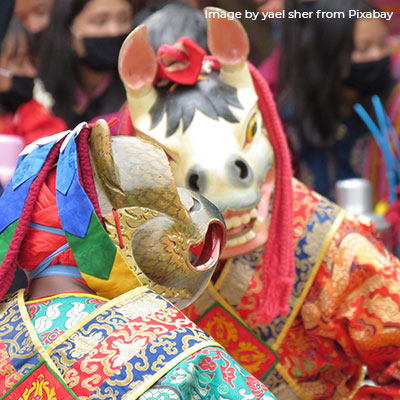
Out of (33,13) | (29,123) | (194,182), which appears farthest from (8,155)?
(33,13)

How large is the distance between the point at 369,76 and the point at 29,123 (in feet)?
5.04

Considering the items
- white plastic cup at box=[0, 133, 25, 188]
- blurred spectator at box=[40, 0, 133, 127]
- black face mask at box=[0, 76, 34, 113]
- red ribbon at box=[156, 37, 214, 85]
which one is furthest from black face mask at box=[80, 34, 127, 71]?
red ribbon at box=[156, 37, 214, 85]

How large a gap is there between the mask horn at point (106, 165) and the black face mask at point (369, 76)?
2480 millimetres

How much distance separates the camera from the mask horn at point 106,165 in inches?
46.1

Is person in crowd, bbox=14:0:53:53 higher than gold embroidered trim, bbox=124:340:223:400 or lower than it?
higher

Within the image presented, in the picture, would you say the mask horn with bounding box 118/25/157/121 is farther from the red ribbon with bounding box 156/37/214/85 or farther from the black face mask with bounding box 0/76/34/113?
the black face mask with bounding box 0/76/34/113

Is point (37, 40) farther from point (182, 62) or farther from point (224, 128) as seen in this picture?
point (224, 128)

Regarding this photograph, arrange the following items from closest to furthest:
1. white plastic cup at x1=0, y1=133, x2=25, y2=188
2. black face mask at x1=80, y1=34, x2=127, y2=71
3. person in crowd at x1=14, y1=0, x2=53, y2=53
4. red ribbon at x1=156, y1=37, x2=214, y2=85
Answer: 1. red ribbon at x1=156, y1=37, x2=214, y2=85
2. white plastic cup at x1=0, y1=133, x2=25, y2=188
3. black face mask at x1=80, y1=34, x2=127, y2=71
4. person in crowd at x1=14, y1=0, x2=53, y2=53

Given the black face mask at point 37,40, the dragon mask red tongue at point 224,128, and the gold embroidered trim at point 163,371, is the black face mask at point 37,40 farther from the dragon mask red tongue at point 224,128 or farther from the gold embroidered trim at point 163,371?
the gold embroidered trim at point 163,371

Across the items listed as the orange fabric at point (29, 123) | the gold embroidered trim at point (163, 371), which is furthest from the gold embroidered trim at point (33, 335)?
the orange fabric at point (29, 123)

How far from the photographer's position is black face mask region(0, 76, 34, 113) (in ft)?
9.34

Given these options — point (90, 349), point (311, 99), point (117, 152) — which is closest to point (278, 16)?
point (311, 99)

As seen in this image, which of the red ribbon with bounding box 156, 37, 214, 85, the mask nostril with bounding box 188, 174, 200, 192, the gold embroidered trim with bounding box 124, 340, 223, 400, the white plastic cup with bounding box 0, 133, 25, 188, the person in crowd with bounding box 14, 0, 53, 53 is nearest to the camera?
the gold embroidered trim with bounding box 124, 340, 223, 400

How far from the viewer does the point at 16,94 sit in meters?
2.86
